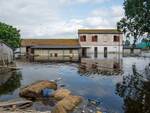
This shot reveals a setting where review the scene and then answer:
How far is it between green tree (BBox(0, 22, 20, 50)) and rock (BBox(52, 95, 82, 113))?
198 feet

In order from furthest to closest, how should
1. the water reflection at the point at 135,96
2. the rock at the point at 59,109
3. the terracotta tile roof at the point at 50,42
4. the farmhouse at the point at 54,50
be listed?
the terracotta tile roof at the point at 50,42
the farmhouse at the point at 54,50
the water reflection at the point at 135,96
the rock at the point at 59,109

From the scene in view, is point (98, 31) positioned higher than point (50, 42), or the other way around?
point (98, 31)

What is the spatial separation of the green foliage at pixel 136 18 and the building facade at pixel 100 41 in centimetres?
5833

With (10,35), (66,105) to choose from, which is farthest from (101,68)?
(10,35)

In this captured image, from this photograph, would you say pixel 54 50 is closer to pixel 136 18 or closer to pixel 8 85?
pixel 136 18

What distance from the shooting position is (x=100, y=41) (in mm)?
103062

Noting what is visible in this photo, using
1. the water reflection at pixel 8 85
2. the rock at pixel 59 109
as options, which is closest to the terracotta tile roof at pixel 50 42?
the water reflection at pixel 8 85

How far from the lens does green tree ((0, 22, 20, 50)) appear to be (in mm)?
81438

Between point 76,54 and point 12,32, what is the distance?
1935cm

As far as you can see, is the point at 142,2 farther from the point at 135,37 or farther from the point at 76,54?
the point at 76,54

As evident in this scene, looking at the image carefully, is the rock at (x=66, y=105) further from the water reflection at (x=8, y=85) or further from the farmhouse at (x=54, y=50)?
the farmhouse at (x=54, y=50)

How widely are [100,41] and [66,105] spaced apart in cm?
8360

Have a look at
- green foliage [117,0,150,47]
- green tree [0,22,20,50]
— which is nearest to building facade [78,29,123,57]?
green tree [0,22,20,50]

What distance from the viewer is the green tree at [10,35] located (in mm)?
81438
